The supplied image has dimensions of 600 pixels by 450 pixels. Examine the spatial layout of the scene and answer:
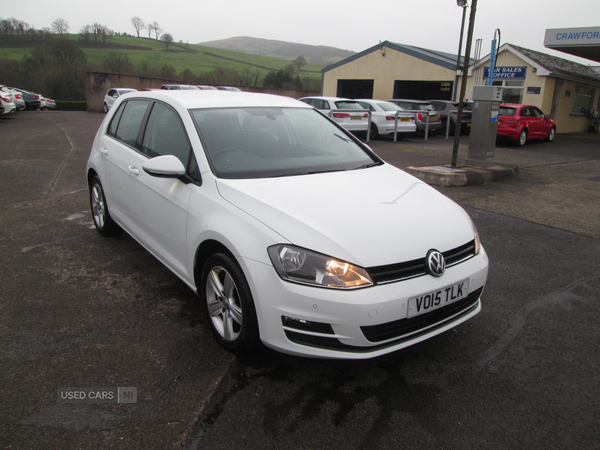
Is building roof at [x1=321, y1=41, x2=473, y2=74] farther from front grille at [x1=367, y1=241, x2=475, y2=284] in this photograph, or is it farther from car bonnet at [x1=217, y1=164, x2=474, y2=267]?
front grille at [x1=367, y1=241, x2=475, y2=284]

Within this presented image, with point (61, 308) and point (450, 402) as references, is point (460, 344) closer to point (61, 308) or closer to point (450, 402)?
point (450, 402)

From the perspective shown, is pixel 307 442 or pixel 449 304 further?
pixel 449 304

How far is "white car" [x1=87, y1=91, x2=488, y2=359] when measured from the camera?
2.29 meters

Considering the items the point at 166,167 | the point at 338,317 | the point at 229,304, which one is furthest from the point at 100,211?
the point at 338,317

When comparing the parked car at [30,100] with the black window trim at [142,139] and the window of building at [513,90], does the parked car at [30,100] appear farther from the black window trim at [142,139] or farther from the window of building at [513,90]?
the black window trim at [142,139]

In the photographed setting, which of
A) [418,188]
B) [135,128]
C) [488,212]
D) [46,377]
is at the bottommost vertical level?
[46,377]

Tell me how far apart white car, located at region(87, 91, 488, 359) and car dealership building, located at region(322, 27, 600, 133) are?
50.9 ft

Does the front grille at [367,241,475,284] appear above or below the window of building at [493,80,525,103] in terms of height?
below

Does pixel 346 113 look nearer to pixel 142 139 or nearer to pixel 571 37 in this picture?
pixel 571 37

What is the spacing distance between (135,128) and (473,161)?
7.95 metres

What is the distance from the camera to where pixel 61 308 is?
3309 mm

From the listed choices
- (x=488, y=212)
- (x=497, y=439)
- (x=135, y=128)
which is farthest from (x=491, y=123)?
(x=497, y=439)

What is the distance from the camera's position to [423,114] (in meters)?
17.7

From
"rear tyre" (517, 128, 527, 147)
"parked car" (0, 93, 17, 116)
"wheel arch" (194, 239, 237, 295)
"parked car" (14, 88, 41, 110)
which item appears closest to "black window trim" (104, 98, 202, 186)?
"wheel arch" (194, 239, 237, 295)
